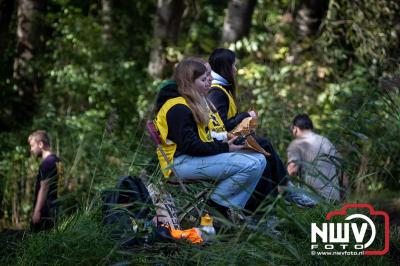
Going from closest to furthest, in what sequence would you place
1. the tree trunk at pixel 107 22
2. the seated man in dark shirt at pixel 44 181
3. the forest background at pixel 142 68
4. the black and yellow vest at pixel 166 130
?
1. the black and yellow vest at pixel 166 130
2. the seated man in dark shirt at pixel 44 181
3. the forest background at pixel 142 68
4. the tree trunk at pixel 107 22

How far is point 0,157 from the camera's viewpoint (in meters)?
14.1

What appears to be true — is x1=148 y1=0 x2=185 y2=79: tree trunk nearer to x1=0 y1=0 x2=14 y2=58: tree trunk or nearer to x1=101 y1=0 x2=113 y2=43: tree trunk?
x1=101 y1=0 x2=113 y2=43: tree trunk

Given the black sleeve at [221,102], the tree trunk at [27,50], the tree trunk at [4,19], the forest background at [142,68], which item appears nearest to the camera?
the black sleeve at [221,102]

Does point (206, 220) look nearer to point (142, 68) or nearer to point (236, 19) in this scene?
point (236, 19)

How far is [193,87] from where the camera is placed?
614 centimetres

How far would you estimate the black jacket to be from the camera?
5938 mm

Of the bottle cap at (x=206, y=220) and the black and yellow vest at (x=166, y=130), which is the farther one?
the black and yellow vest at (x=166, y=130)

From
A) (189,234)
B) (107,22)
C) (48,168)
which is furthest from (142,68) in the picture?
(189,234)

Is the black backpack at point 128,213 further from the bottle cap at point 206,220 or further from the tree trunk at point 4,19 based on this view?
the tree trunk at point 4,19

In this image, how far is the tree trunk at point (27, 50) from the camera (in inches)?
624

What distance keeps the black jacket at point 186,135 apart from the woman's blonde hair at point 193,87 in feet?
0.19

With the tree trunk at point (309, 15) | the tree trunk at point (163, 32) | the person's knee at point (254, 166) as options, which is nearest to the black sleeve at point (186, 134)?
the person's knee at point (254, 166)

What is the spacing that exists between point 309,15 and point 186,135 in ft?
32.2

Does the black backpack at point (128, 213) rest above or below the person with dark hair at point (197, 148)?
below
